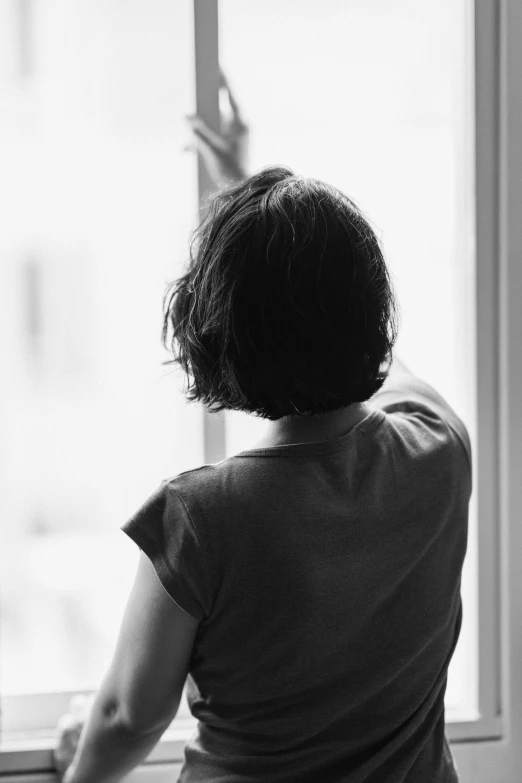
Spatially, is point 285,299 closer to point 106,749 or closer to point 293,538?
point 293,538

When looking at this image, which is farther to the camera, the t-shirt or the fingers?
the fingers

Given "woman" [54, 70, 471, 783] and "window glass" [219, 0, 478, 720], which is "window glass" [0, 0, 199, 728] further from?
"woman" [54, 70, 471, 783]

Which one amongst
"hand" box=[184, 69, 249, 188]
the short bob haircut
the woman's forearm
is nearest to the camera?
the short bob haircut

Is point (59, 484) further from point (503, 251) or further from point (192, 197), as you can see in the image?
point (503, 251)

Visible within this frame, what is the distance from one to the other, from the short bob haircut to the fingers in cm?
34

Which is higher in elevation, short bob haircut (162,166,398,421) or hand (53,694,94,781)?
short bob haircut (162,166,398,421)

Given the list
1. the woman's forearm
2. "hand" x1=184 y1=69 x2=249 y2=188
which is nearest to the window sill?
the woman's forearm

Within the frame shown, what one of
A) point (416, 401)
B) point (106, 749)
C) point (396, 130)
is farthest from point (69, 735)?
point (396, 130)


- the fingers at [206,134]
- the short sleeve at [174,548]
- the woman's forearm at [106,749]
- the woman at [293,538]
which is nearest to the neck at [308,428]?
the woman at [293,538]

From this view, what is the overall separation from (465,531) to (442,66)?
727 millimetres

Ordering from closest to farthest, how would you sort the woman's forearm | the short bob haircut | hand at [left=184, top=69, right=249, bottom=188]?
the short bob haircut
the woman's forearm
hand at [left=184, top=69, right=249, bottom=188]

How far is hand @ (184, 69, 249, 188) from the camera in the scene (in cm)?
100

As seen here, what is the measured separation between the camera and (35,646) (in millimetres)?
1093

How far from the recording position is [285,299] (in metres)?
0.63
